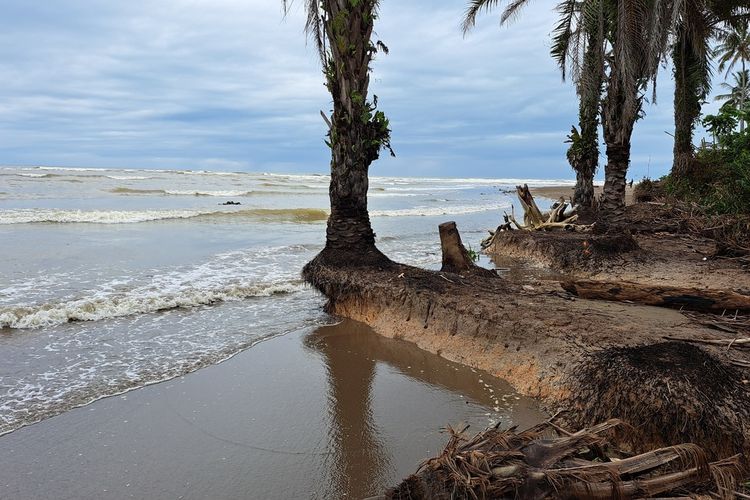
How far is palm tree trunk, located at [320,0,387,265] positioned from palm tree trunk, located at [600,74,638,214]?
26.9ft

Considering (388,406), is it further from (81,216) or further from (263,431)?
(81,216)

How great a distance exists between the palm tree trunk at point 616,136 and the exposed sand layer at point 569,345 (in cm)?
822

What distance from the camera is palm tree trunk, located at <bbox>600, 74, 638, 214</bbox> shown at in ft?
45.1

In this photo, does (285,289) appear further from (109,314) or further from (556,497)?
(556,497)

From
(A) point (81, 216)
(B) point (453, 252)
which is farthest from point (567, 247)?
(A) point (81, 216)

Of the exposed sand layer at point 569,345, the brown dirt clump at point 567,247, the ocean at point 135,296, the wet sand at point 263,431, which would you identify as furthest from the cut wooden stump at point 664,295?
the brown dirt clump at point 567,247

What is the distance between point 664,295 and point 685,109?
49.3 feet

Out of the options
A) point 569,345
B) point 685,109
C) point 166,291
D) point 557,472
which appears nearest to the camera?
point 557,472

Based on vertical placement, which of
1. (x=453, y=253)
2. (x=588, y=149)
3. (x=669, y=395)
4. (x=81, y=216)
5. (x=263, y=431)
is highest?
(x=588, y=149)

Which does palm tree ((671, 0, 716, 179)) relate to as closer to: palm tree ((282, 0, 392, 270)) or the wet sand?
palm tree ((282, 0, 392, 270))

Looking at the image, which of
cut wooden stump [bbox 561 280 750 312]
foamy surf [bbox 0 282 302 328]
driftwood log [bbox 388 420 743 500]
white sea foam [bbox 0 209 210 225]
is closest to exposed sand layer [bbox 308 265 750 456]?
cut wooden stump [bbox 561 280 750 312]

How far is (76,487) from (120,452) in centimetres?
45

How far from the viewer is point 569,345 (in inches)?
193

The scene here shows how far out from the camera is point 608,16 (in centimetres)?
1446
